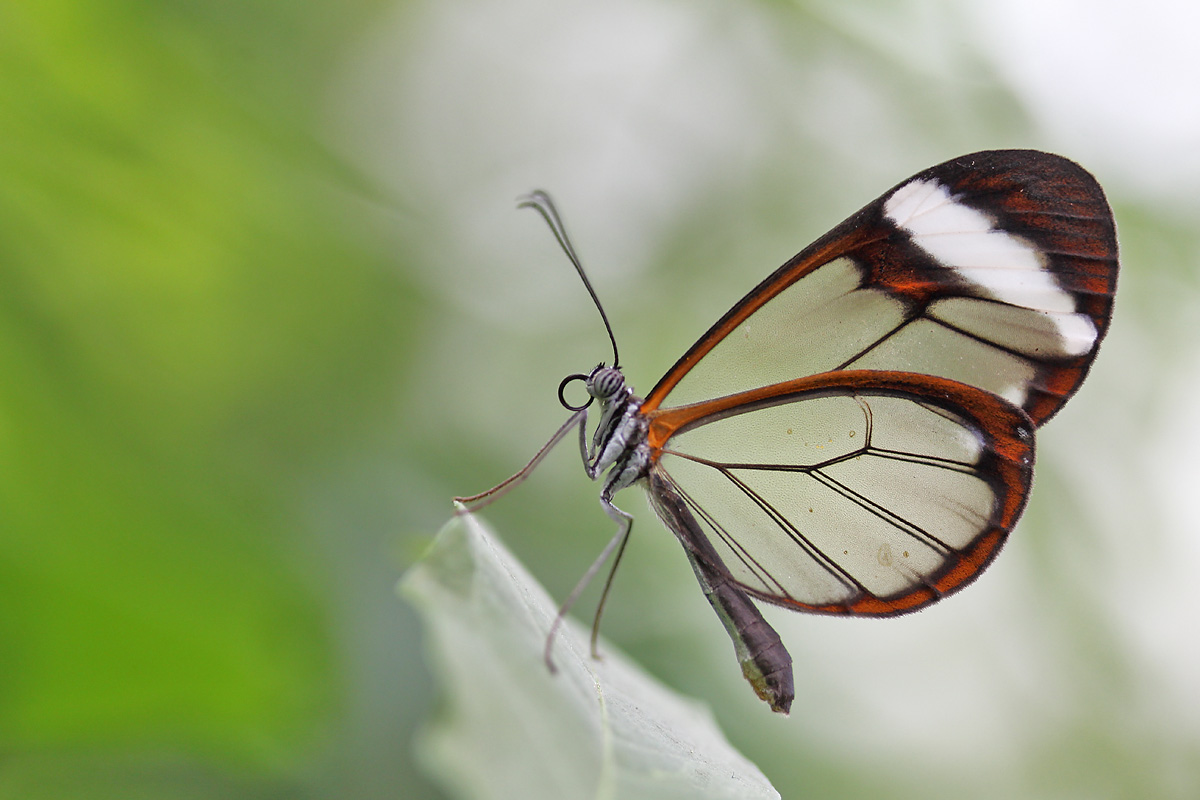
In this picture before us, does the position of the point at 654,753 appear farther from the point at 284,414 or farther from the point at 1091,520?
the point at 1091,520

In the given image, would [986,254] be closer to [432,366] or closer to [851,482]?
[851,482]

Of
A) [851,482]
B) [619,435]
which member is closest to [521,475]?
[619,435]

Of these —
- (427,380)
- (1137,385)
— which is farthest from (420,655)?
(1137,385)

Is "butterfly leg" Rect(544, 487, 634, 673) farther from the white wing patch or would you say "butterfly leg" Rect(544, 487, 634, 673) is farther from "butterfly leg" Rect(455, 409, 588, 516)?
the white wing patch

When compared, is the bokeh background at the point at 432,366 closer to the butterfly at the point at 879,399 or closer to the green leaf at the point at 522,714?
the green leaf at the point at 522,714

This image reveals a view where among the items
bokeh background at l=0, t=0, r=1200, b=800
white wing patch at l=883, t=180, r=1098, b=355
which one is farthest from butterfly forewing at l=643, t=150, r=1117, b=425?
bokeh background at l=0, t=0, r=1200, b=800

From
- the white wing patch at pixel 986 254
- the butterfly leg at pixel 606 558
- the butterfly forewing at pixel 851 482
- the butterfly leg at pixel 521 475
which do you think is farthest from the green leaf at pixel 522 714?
the white wing patch at pixel 986 254
